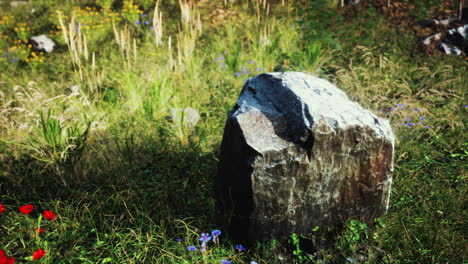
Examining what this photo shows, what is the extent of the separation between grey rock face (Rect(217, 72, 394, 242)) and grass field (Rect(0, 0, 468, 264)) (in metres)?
0.16

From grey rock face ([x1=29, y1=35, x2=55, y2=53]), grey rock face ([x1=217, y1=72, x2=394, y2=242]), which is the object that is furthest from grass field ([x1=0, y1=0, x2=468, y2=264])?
grey rock face ([x1=29, y1=35, x2=55, y2=53])

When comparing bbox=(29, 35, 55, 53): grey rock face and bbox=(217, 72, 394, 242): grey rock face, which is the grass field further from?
bbox=(29, 35, 55, 53): grey rock face

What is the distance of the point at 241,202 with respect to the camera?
215cm

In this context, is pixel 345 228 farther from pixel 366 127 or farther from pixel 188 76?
pixel 188 76

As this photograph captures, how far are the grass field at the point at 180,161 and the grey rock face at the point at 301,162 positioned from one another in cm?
16

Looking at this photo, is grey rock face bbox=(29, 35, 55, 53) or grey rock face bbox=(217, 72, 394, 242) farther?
grey rock face bbox=(29, 35, 55, 53)

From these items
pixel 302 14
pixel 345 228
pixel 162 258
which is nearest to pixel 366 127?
pixel 345 228

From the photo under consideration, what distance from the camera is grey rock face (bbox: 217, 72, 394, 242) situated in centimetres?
199

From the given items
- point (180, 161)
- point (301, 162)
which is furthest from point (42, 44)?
point (301, 162)

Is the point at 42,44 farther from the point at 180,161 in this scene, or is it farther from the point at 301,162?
the point at 301,162

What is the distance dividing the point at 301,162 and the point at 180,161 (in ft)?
4.50

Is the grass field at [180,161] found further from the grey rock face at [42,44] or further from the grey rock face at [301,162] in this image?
the grey rock face at [42,44]

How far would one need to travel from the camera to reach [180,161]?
3.04m

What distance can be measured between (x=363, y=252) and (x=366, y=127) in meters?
0.81
